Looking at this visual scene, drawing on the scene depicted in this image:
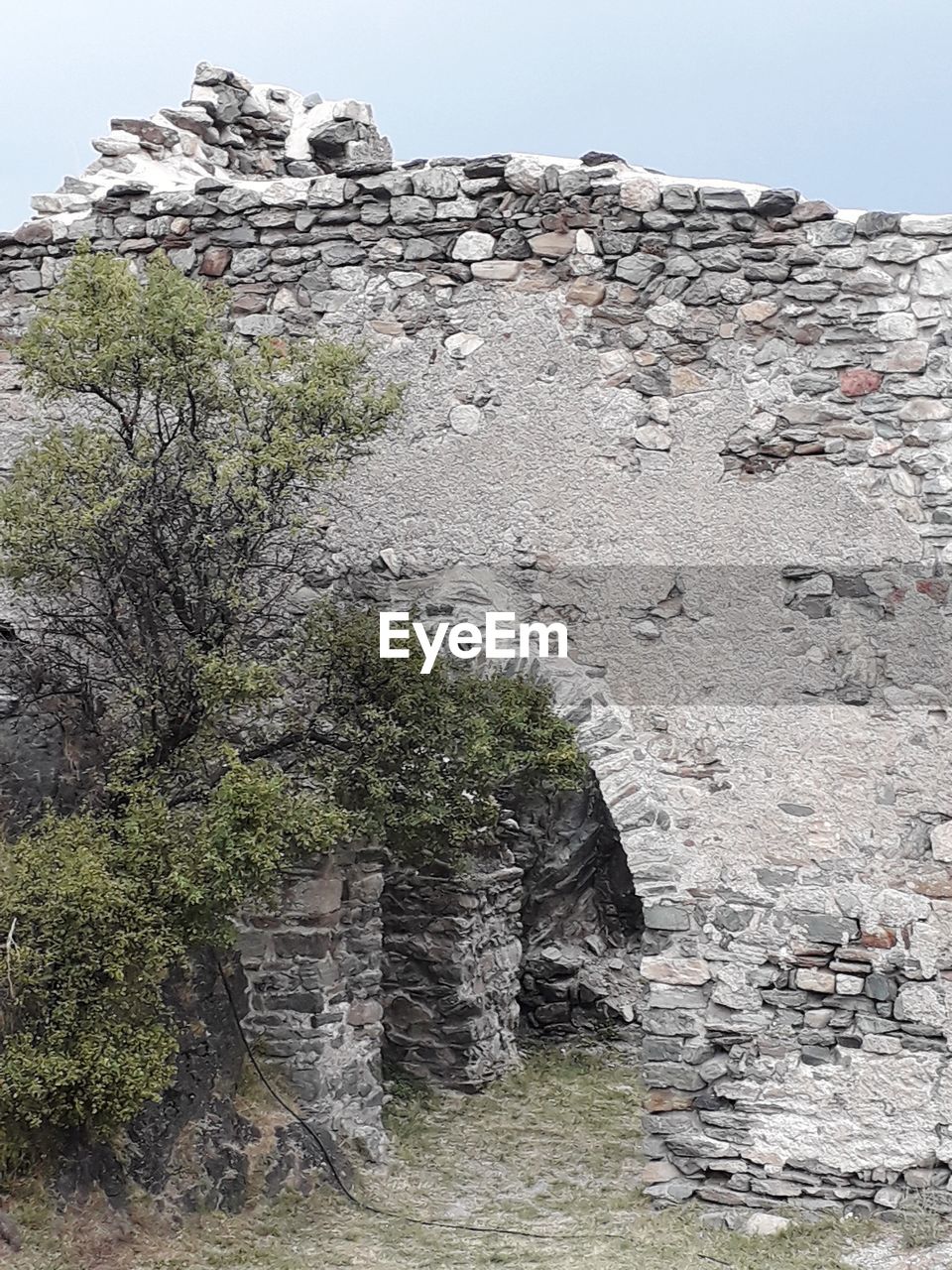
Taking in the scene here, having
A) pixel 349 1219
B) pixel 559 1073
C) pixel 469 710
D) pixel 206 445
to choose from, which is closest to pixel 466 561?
pixel 469 710

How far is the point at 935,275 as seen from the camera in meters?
5.23

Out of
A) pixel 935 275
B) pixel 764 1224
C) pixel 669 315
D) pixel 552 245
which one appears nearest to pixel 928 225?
pixel 935 275

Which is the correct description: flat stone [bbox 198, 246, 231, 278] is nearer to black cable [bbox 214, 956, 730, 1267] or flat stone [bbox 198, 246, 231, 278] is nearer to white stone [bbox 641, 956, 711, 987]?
black cable [bbox 214, 956, 730, 1267]

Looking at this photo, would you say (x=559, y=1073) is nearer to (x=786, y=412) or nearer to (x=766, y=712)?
(x=766, y=712)

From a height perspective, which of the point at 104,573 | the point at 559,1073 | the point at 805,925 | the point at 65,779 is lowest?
the point at 559,1073

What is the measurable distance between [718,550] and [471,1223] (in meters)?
2.70

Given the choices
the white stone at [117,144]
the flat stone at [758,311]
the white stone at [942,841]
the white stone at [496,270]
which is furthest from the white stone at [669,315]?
the white stone at [117,144]

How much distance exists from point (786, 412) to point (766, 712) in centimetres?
111

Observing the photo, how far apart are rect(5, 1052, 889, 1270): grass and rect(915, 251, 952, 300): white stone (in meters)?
3.33

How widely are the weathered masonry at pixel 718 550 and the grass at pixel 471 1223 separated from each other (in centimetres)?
30

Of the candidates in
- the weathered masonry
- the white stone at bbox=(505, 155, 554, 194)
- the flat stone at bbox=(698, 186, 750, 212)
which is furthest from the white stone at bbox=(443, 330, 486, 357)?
the flat stone at bbox=(698, 186, 750, 212)

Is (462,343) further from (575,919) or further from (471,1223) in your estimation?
(575,919)

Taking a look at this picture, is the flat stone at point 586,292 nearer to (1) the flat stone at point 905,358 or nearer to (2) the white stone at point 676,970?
(1) the flat stone at point 905,358

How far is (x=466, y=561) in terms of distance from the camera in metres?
5.57
